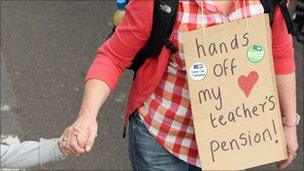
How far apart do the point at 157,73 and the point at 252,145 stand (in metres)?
0.37

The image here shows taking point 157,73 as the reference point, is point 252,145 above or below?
below

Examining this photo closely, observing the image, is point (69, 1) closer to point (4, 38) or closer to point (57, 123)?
point (4, 38)

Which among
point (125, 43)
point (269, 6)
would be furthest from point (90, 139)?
point (269, 6)

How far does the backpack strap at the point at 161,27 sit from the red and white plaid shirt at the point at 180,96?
0.02 metres

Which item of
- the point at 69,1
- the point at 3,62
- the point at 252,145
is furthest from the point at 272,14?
the point at 69,1

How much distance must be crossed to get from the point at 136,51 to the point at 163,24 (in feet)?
0.49

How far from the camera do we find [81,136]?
164cm

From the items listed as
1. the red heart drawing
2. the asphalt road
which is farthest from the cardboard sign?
the asphalt road

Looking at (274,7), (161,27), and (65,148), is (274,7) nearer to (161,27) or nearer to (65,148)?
(161,27)

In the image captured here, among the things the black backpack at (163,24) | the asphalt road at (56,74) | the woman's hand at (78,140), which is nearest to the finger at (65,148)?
the woman's hand at (78,140)

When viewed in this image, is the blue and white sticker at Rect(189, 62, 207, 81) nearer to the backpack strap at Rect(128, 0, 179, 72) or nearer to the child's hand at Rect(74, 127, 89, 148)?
the backpack strap at Rect(128, 0, 179, 72)

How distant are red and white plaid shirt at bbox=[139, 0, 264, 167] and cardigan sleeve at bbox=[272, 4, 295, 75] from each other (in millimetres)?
104

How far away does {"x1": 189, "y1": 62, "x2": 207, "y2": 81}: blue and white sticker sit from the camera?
175cm

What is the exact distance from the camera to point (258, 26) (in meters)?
1.74
